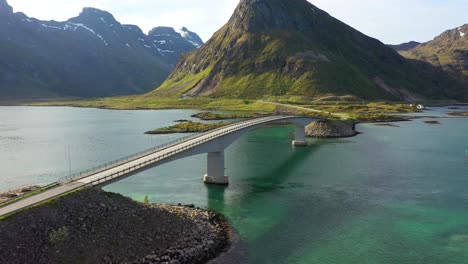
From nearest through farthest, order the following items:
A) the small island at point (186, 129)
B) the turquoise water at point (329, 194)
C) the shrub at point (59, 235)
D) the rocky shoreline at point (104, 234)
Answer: the rocky shoreline at point (104, 234), the shrub at point (59, 235), the turquoise water at point (329, 194), the small island at point (186, 129)

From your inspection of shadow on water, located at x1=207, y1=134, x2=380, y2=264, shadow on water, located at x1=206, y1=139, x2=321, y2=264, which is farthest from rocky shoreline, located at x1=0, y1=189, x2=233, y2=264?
shadow on water, located at x1=207, y1=134, x2=380, y2=264

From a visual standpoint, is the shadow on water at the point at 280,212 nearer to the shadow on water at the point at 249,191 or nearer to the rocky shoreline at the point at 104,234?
the shadow on water at the point at 249,191

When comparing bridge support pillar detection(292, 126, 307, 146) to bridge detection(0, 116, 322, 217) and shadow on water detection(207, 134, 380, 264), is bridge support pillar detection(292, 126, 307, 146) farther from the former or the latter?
shadow on water detection(207, 134, 380, 264)

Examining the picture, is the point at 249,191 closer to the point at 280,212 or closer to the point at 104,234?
the point at 280,212

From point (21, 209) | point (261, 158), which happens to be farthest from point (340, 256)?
point (261, 158)

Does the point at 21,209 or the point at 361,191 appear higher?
the point at 21,209

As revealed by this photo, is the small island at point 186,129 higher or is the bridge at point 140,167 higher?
the bridge at point 140,167

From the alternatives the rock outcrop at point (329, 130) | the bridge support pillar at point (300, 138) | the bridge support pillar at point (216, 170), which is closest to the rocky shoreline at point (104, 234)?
the bridge support pillar at point (216, 170)

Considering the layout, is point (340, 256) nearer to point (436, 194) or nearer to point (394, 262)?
point (394, 262)
